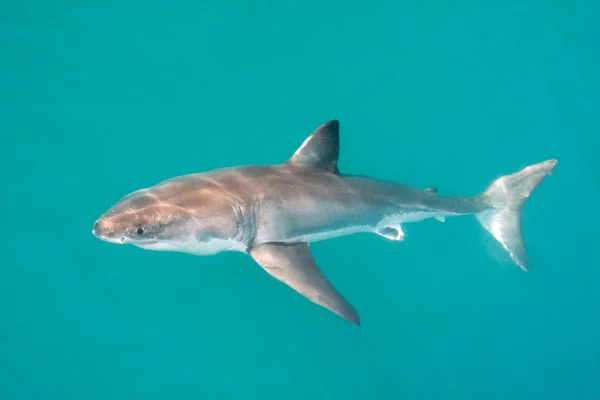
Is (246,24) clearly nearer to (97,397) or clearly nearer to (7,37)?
(7,37)

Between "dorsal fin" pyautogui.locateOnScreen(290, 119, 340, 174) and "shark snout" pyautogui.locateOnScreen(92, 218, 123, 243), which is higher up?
"dorsal fin" pyautogui.locateOnScreen(290, 119, 340, 174)

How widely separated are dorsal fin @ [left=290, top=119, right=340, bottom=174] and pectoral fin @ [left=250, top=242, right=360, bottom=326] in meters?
1.23

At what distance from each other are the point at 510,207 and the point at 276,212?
5.91 metres

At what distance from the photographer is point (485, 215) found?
345 inches

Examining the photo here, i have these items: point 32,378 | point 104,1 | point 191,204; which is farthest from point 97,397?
point 104,1

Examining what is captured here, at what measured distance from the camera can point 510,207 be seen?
875 cm

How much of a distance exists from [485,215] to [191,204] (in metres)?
6.61

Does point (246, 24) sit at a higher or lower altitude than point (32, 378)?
higher

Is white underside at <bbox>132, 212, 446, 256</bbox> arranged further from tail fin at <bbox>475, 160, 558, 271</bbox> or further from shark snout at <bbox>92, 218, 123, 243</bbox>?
tail fin at <bbox>475, 160, 558, 271</bbox>

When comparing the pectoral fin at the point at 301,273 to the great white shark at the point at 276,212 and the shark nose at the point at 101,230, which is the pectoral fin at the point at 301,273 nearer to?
the great white shark at the point at 276,212

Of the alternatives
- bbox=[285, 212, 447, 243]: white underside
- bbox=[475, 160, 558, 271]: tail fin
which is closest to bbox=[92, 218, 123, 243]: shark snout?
bbox=[285, 212, 447, 243]: white underside

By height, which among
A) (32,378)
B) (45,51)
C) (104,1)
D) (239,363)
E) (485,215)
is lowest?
(239,363)

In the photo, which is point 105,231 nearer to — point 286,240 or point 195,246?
point 195,246

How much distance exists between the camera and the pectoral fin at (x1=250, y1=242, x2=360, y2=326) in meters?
4.50
